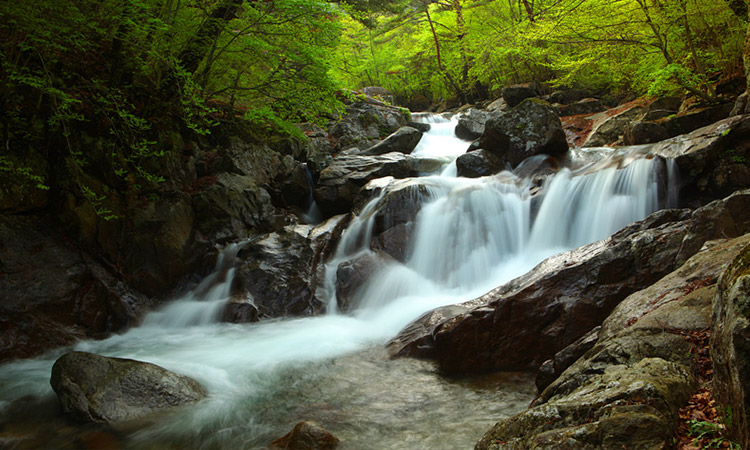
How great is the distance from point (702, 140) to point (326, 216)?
8.78m

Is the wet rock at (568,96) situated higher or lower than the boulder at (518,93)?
lower

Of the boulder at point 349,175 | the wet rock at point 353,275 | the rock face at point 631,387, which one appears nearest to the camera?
the rock face at point 631,387

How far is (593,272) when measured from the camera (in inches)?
214

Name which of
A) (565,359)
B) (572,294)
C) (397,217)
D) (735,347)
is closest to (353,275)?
(397,217)

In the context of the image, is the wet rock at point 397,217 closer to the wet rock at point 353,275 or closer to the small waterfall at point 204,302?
the wet rock at point 353,275

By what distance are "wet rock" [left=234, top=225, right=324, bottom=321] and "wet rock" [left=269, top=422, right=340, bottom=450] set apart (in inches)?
176

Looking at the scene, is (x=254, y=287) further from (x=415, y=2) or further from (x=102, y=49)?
(x=415, y=2)

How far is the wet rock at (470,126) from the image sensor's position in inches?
679

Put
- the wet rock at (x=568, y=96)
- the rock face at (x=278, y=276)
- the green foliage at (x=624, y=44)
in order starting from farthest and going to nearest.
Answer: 1. the wet rock at (x=568, y=96)
2. the green foliage at (x=624, y=44)
3. the rock face at (x=278, y=276)

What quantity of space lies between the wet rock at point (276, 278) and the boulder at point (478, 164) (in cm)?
510

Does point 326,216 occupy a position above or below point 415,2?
below

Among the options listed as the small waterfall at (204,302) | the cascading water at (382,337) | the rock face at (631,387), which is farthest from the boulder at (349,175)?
the rock face at (631,387)

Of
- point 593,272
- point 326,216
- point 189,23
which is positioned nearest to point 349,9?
point 189,23

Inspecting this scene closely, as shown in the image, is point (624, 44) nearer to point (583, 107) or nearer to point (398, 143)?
point (583, 107)
